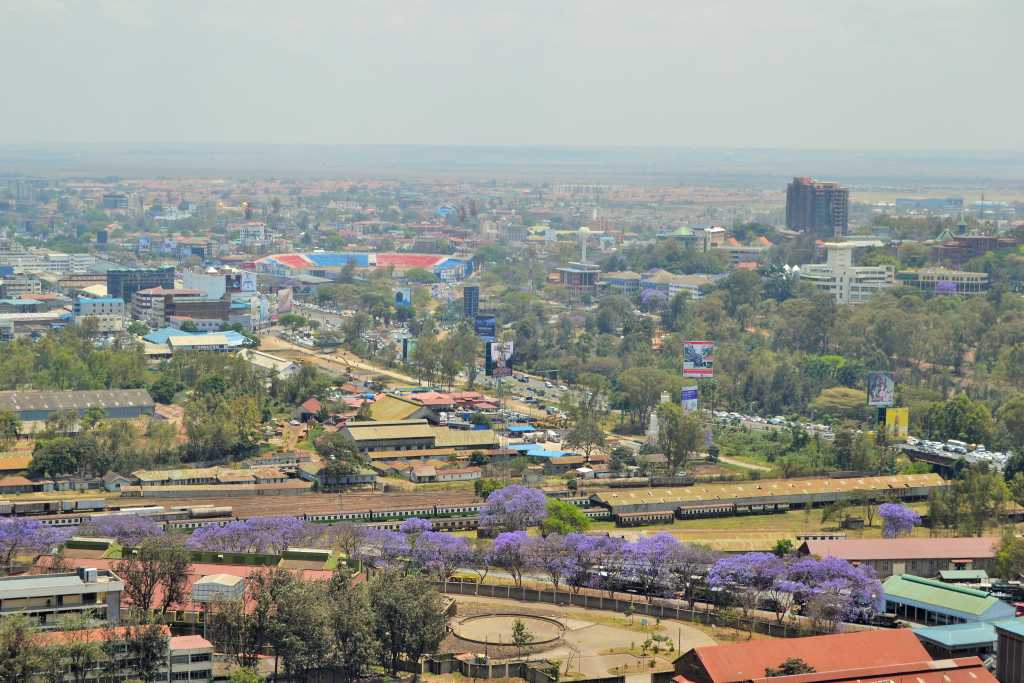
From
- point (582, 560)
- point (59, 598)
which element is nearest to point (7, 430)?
point (582, 560)

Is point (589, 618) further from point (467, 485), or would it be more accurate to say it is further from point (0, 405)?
point (0, 405)

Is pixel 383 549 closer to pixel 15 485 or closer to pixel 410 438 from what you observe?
pixel 15 485

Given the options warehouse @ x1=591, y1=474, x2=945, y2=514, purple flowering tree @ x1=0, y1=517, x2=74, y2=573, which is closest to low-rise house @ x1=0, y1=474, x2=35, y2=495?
purple flowering tree @ x1=0, y1=517, x2=74, y2=573

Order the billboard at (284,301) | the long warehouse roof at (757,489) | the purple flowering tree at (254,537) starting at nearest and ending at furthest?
1. the purple flowering tree at (254,537)
2. the long warehouse roof at (757,489)
3. the billboard at (284,301)

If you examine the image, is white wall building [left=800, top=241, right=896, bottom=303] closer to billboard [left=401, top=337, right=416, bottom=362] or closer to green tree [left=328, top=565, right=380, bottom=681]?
billboard [left=401, top=337, right=416, bottom=362]

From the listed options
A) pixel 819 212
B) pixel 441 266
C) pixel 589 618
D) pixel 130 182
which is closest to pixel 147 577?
pixel 589 618

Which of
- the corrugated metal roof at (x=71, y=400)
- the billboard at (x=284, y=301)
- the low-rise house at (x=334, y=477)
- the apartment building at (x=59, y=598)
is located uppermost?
the apartment building at (x=59, y=598)

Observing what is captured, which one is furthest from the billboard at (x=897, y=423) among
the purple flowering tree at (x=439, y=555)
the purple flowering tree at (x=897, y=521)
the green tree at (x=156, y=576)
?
the green tree at (x=156, y=576)

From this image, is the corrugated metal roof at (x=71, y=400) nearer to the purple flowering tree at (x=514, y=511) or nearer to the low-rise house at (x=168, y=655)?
the purple flowering tree at (x=514, y=511)
